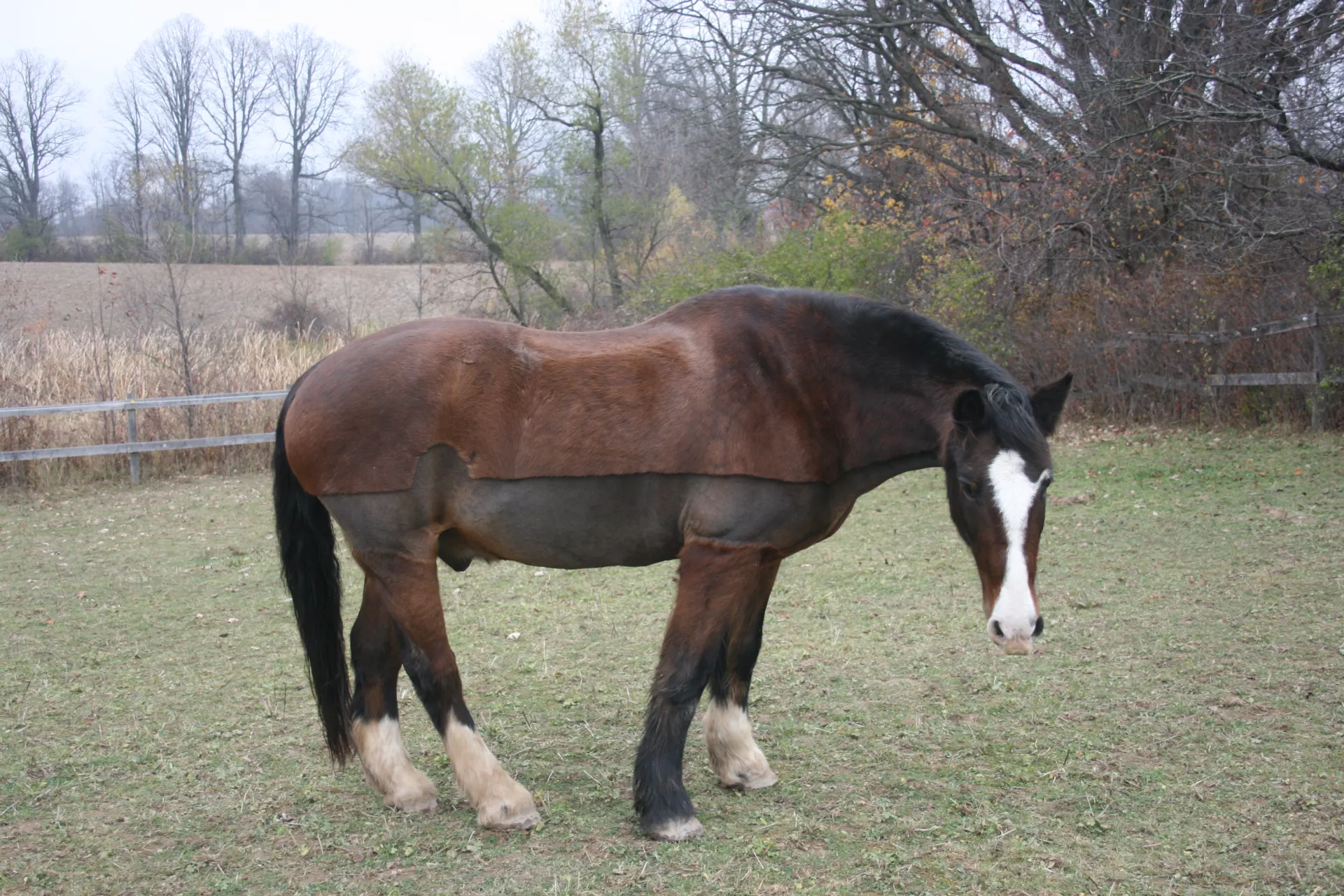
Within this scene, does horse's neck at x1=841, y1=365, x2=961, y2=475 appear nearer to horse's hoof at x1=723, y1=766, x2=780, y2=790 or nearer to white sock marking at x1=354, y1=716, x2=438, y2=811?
horse's hoof at x1=723, y1=766, x2=780, y2=790

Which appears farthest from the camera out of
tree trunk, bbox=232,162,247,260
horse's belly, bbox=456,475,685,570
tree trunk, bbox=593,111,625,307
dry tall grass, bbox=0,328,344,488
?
tree trunk, bbox=232,162,247,260

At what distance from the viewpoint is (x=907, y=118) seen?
18266mm

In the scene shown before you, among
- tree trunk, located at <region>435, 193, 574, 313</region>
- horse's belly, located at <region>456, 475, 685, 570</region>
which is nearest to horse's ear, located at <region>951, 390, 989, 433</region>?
horse's belly, located at <region>456, 475, 685, 570</region>

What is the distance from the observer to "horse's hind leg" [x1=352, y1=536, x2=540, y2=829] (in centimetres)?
373

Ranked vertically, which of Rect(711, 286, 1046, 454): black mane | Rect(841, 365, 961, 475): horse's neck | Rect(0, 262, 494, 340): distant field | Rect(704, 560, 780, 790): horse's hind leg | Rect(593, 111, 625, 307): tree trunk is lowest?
Rect(704, 560, 780, 790): horse's hind leg

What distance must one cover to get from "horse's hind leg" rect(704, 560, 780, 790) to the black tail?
1532 mm

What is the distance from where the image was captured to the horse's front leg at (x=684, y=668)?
12.0 ft

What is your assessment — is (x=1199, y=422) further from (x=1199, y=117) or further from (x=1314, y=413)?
(x=1199, y=117)

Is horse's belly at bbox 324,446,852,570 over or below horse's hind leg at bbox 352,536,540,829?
over

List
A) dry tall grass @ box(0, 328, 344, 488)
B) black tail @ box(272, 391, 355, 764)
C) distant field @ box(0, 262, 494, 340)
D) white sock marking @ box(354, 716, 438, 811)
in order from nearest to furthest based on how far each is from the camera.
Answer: white sock marking @ box(354, 716, 438, 811) < black tail @ box(272, 391, 355, 764) < dry tall grass @ box(0, 328, 344, 488) < distant field @ box(0, 262, 494, 340)

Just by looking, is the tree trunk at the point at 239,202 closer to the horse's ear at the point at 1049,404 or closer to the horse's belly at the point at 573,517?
the horse's belly at the point at 573,517

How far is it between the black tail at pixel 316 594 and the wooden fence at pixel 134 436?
10714 millimetres

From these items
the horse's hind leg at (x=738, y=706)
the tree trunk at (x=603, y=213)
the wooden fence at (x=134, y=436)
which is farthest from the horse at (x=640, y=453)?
the tree trunk at (x=603, y=213)

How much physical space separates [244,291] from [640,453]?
30.6m
